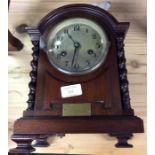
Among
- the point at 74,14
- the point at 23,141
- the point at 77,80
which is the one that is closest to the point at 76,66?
the point at 77,80

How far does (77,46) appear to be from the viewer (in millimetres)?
983

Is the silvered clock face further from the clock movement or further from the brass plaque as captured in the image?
the brass plaque

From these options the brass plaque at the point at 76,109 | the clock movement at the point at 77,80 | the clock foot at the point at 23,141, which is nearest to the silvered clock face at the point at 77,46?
the clock movement at the point at 77,80

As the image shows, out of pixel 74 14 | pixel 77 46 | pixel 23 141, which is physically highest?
pixel 74 14

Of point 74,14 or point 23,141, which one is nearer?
point 23,141

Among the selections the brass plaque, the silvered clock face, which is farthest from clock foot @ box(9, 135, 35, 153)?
the silvered clock face

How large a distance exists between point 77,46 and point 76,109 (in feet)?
0.70

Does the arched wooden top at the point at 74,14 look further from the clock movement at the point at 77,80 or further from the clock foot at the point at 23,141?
the clock foot at the point at 23,141

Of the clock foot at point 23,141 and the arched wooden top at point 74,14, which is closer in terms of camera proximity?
the clock foot at point 23,141

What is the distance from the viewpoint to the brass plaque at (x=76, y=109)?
0.90 metres

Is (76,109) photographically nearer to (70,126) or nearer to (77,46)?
(70,126)

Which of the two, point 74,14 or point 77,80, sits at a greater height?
point 74,14

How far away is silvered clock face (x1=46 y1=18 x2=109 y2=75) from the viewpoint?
38.2 inches
